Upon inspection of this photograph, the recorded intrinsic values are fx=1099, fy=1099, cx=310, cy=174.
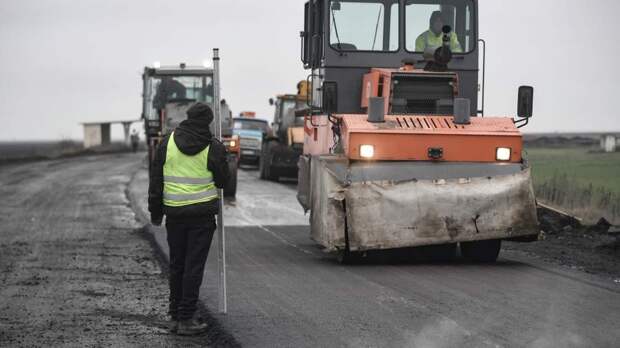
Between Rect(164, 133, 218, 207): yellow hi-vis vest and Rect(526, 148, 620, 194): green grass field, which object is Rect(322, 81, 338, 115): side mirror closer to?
Rect(164, 133, 218, 207): yellow hi-vis vest

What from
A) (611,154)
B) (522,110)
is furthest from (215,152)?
(611,154)

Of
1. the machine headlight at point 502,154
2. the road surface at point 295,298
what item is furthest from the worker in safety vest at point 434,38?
the road surface at point 295,298

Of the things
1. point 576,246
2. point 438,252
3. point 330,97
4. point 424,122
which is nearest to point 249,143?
point 576,246

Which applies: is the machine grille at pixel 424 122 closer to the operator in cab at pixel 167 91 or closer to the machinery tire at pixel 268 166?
the operator in cab at pixel 167 91

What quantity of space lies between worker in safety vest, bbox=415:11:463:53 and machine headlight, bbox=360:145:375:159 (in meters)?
2.44

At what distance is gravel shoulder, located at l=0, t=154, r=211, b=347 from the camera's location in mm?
8948

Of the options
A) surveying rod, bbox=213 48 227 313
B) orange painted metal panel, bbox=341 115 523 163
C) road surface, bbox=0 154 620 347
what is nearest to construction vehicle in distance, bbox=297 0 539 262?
orange painted metal panel, bbox=341 115 523 163

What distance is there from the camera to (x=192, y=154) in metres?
8.93

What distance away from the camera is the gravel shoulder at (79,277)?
29.4ft

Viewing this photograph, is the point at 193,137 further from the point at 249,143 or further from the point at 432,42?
the point at 249,143

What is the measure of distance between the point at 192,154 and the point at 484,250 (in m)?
5.66

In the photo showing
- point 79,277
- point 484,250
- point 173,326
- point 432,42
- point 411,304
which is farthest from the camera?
point 432,42

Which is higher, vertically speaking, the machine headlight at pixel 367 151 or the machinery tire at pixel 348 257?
the machine headlight at pixel 367 151

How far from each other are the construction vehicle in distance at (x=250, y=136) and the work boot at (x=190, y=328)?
34.4m
